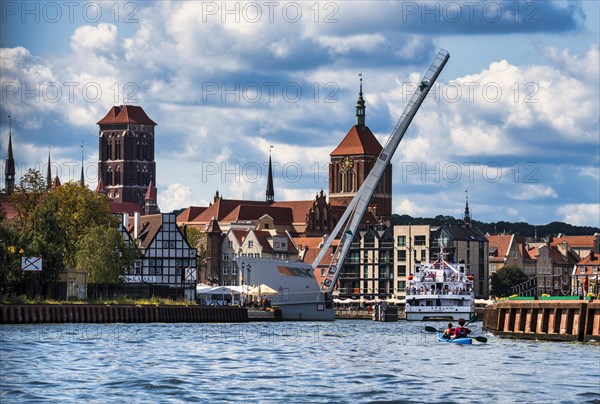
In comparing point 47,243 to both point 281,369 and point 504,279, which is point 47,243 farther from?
point 504,279

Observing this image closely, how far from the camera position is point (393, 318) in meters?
137

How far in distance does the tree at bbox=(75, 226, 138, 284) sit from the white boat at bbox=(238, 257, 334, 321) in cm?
1313

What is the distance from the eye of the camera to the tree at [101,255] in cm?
11000

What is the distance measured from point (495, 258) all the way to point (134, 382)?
515ft

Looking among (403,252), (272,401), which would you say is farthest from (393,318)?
(272,401)

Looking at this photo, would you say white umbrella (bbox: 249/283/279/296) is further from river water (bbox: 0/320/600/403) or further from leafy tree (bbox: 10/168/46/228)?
river water (bbox: 0/320/600/403)

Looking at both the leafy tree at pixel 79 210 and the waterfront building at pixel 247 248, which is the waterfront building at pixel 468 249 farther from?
the leafy tree at pixel 79 210

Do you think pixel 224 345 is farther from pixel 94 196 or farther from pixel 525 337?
pixel 94 196

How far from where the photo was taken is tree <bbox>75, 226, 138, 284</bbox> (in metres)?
110

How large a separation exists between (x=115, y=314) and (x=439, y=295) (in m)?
48.6

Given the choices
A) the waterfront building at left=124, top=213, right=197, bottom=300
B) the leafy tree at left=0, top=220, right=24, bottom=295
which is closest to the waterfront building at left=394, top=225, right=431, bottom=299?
the waterfront building at left=124, top=213, right=197, bottom=300

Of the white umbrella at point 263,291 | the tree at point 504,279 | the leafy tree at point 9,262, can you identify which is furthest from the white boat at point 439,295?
the tree at point 504,279

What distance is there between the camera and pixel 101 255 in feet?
362

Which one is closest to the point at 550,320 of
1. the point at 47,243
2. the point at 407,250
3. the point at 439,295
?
the point at 47,243
